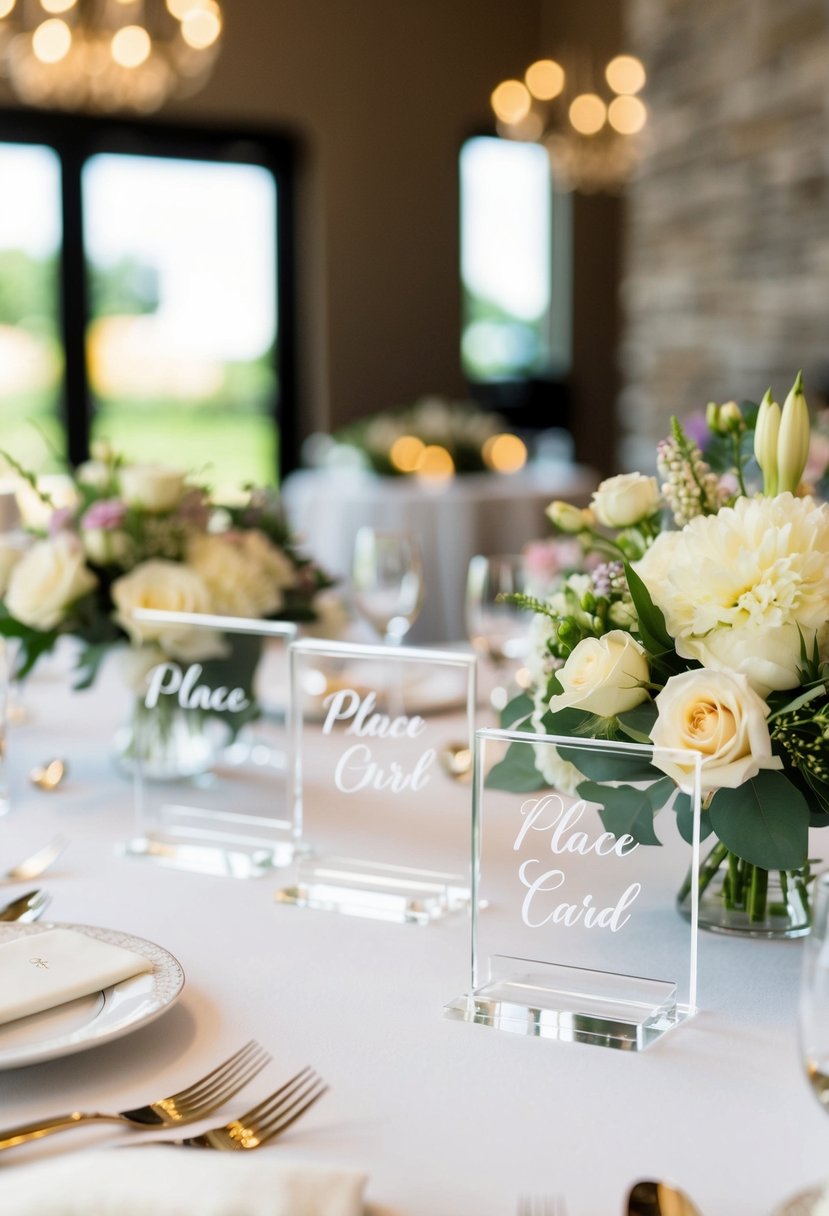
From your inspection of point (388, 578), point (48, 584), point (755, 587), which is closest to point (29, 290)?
point (388, 578)

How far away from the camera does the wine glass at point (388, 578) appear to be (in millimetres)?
1644

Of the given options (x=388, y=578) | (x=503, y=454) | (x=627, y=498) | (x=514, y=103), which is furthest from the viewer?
(x=514, y=103)

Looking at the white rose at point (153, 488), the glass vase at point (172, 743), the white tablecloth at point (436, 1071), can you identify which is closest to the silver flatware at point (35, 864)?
the white tablecloth at point (436, 1071)

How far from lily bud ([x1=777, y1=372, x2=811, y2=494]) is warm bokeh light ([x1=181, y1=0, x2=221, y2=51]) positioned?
383 cm

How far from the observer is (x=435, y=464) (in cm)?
521

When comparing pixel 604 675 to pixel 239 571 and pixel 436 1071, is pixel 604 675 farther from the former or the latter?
pixel 239 571

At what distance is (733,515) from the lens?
0.91 meters

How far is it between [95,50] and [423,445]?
5.98 ft

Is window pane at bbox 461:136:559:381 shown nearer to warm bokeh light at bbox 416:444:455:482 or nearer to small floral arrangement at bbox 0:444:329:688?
warm bokeh light at bbox 416:444:455:482

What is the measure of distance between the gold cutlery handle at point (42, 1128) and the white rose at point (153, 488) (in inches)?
32.9

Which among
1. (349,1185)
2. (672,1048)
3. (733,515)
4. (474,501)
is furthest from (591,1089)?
(474,501)

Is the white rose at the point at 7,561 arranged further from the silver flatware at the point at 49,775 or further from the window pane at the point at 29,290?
the window pane at the point at 29,290

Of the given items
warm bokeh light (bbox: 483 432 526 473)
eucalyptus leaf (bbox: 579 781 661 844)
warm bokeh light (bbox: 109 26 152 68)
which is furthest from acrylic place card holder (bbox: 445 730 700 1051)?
warm bokeh light (bbox: 483 432 526 473)

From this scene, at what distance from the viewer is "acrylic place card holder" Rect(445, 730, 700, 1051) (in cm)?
89
